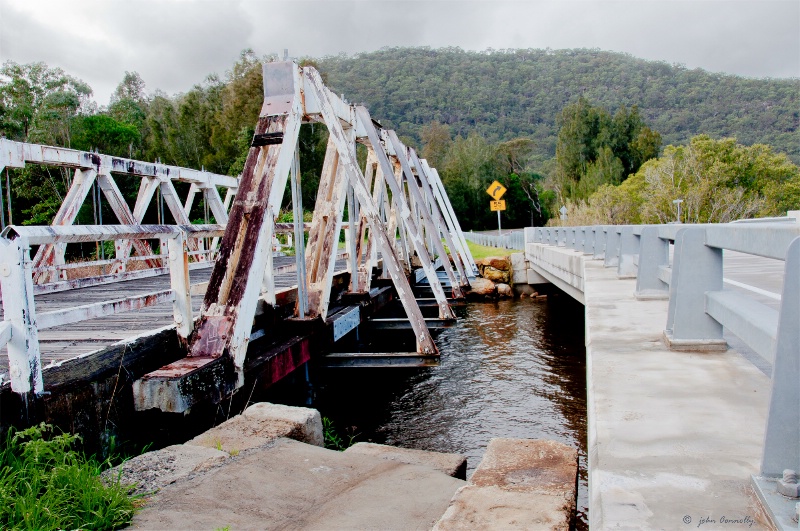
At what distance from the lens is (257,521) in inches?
113

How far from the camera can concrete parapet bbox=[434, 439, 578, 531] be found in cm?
256

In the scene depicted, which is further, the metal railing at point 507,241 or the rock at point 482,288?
the metal railing at point 507,241

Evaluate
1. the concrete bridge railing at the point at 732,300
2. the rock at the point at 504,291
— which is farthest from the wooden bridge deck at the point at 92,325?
the rock at the point at 504,291

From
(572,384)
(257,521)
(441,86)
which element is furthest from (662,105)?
(257,521)

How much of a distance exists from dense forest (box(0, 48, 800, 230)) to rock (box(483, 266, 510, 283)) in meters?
10.2

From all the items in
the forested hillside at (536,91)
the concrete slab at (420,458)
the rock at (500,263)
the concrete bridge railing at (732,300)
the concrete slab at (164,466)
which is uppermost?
the forested hillside at (536,91)

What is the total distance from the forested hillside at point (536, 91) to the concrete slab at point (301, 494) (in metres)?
85.0

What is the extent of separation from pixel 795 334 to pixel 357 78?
111 m

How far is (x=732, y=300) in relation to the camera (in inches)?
118

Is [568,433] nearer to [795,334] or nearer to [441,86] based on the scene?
[795,334]

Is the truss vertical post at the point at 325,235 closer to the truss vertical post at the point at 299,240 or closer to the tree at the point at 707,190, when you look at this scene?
the truss vertical post at the point at 299,240

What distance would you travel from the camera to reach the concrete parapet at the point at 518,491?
2561mm

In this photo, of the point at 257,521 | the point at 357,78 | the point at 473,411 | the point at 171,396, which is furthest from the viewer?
the point at 357,78

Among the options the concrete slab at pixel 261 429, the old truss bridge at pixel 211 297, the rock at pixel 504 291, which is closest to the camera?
the old truss bridge at pixel 211 297
